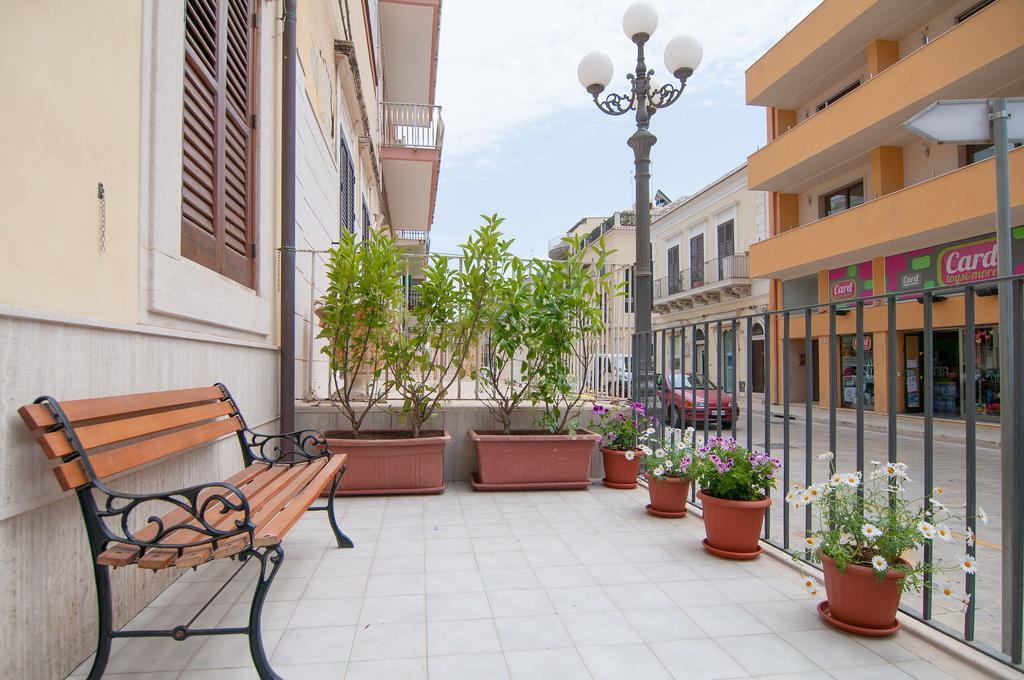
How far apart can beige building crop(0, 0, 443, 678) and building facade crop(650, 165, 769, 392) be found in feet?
49.8

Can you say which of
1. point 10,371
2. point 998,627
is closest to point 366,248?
point 10,371

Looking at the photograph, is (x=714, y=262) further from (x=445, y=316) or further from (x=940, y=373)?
(x=445, y=316)

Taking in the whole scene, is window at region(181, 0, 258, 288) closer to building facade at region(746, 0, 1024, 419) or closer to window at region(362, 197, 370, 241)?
window at region(362, 197, 370, 241)

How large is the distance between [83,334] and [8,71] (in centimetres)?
90

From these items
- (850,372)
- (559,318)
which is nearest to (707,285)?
(850,372)

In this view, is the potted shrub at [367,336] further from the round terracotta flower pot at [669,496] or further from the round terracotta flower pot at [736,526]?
the round terracotta flower pot at [736,526]

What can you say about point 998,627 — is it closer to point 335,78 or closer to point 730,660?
point 730,660

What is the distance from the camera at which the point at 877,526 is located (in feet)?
7.94

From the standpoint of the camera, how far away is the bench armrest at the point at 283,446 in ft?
12.0

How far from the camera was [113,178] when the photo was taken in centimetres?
238

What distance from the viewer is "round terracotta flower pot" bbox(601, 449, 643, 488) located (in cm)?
527

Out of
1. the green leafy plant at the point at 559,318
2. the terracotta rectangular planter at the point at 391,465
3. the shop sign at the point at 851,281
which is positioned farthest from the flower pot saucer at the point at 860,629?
the shop sign at the point at 851,281

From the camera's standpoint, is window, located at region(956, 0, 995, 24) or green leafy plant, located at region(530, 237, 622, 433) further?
window, located at region(956, 0, 995, 24)

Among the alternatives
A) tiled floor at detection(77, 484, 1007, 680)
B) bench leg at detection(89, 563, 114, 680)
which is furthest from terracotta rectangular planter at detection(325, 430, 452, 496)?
bench leg at detection(89, 563, 114, 680)
